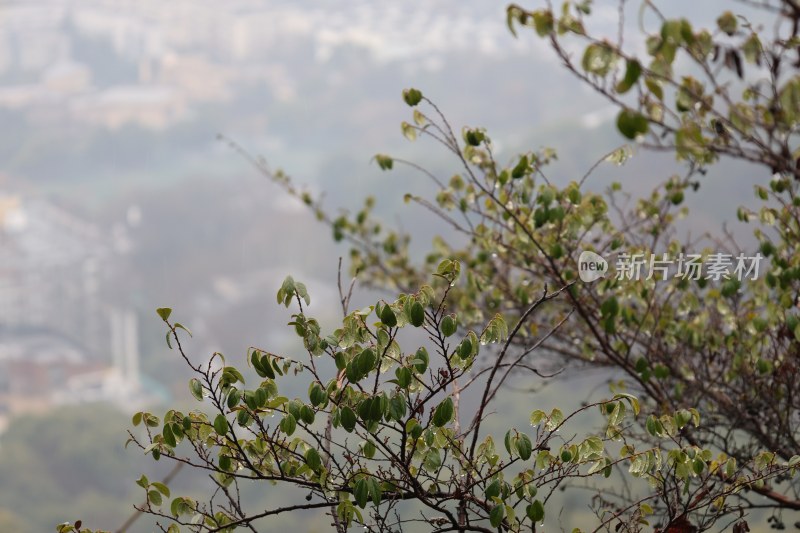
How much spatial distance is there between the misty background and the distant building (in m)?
0.07

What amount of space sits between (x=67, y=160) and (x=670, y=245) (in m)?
37.8

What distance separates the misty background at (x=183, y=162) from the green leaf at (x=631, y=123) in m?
21.7

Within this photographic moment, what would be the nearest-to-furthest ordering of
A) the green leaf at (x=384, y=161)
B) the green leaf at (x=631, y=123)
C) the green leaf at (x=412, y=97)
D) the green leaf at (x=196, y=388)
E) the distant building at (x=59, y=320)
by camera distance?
the green leaf at (x=631, y=123) < the green leaf at (x=196, y=388) < the green leaf at (x=412, y=97) < the green leaf at (x=384, y=161) < the distant building at (x=59, y=320)

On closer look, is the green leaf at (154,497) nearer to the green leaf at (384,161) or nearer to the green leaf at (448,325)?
the green leaf at (448,325)

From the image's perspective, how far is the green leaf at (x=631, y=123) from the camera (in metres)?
1.01

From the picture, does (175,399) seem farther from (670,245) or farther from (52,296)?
(670,245)

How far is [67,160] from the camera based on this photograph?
3719 centimetres

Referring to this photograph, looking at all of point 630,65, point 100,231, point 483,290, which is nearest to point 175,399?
point 100,231

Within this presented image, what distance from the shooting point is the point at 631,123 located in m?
1.02

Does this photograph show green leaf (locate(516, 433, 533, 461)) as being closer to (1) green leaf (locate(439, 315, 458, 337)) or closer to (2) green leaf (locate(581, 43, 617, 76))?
(1) green leaf (locate(439, 315, 458, 337))
